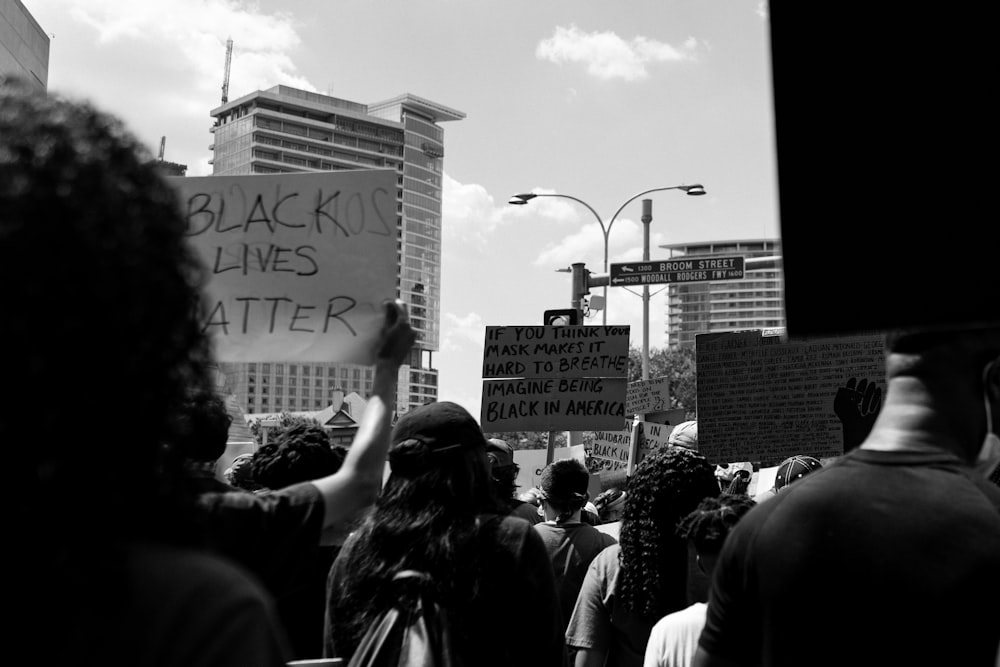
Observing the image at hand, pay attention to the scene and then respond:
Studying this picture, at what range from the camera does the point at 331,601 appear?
306cm

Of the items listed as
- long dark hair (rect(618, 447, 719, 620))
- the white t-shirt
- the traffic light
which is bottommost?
the white t-shirt

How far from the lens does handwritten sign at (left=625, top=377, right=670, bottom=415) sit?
41.0 ft

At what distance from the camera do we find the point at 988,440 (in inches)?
89.5

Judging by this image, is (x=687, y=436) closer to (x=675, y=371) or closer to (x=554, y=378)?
(x=554, y=378)

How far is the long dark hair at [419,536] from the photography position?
9.39 ft

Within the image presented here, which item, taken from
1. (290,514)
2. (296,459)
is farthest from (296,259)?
(296,459)

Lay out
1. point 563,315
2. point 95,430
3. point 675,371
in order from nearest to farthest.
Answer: point 95,430 < point 563,315 < point 675,371

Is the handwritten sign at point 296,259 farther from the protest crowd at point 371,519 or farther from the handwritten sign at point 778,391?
the handwritten sign at point 778,391

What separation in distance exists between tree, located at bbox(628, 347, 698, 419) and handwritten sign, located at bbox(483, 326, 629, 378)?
146ft

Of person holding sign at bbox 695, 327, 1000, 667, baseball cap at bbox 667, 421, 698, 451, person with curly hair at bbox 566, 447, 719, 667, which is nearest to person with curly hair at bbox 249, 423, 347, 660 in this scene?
person with curly hair at bbox 566, 447, 719, 667

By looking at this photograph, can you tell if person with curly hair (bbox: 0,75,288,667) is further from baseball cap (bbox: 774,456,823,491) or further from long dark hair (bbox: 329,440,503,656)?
baseball cap (bbox: 774,456,823,491)

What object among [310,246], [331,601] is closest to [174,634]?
[310,246]

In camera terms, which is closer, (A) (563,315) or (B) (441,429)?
(B) (441,429)

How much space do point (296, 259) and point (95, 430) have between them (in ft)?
5.45
